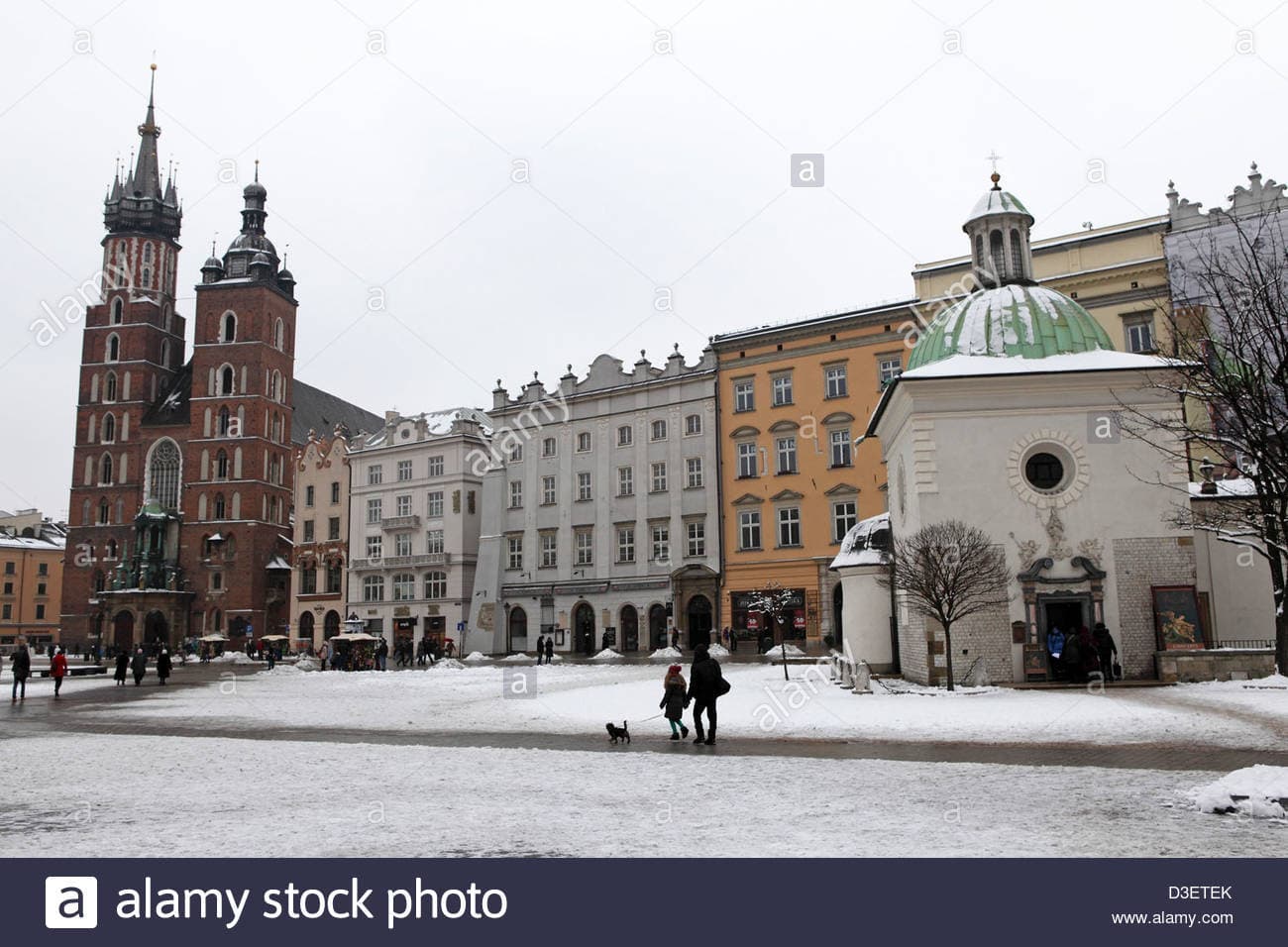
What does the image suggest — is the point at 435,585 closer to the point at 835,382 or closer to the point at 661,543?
the point at 661,543

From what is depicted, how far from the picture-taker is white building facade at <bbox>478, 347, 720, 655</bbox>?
51.4 metres

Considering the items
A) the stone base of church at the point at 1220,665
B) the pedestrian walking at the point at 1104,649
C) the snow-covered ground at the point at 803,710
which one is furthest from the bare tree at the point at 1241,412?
the snow-covered ground at the point at 803,710

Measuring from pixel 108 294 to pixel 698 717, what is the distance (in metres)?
90.7

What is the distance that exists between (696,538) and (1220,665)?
1211 inches

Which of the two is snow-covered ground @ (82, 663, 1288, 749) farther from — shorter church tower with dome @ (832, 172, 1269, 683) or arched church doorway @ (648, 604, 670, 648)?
arched church doorway @ (648, 604, 670, 648)

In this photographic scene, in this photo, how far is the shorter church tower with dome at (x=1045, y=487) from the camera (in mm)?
23797

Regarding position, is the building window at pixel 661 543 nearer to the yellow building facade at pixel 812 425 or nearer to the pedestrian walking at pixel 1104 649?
the yellow building facade at pixel 812 425

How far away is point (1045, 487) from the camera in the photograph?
24.7 metres

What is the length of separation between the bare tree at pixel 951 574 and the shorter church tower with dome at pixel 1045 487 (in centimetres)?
44

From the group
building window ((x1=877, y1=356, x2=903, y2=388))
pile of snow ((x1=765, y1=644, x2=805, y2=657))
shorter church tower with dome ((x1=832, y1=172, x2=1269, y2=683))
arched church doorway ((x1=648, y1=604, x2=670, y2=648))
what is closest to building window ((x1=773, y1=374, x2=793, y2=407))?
building window ((x1=877, y1=356, x2=903, y2=388))

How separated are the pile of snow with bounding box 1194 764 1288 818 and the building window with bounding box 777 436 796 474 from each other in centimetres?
3917
